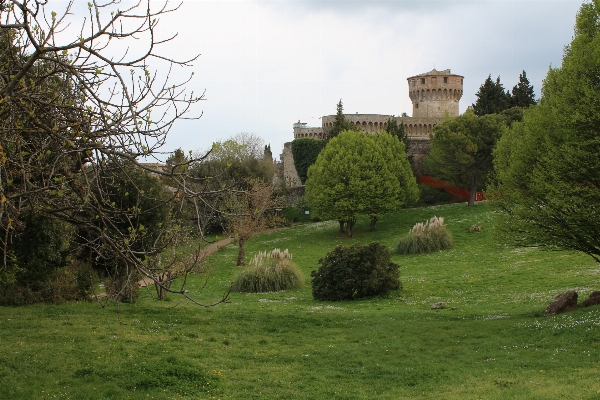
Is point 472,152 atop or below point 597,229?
atop

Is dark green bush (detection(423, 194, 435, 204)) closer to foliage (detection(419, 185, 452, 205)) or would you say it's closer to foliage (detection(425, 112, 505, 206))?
foliage (detection(419, 185, 452, 205))

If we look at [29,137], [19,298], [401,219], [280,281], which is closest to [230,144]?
[401,219]

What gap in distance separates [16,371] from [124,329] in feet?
15.0

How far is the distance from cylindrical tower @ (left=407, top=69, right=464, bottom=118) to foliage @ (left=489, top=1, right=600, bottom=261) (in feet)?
209

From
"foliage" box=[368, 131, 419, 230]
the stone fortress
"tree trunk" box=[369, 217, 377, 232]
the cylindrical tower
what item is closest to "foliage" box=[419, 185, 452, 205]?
"foliage" box=[368, 131, 419, 230]

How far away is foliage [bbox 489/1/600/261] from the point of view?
51.3ft

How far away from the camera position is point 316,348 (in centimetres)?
1498

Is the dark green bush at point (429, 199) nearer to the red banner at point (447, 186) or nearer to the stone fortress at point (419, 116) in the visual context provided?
the red banner at point (447, 186)

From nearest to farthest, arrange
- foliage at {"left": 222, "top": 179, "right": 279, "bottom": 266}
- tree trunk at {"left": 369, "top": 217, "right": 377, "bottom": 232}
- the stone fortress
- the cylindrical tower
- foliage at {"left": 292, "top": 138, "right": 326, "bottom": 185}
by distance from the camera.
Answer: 1. foliage at {"left": 222, "top": 179, "right": 279, "bottom": 266}
2. tree trunk at {"left": 369, "top": 217, "right": 377, "bottom": 232}
3. foliage at {"left": 292, "top": 138, "right": 326, "bottom": 185}
4. the stone fortress
5. the cylindrical tower

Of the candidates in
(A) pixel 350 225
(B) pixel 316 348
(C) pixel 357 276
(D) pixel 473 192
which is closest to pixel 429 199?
(D) pixel 473 192

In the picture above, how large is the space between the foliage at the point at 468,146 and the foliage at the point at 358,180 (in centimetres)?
373

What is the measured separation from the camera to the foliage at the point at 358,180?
49.1m

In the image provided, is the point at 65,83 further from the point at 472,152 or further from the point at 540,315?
the point at 472,152

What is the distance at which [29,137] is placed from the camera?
9.64m
